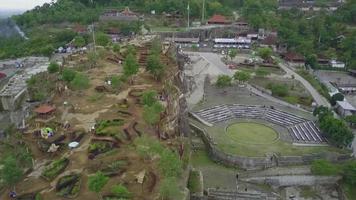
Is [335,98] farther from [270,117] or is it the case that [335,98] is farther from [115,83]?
[115,83]

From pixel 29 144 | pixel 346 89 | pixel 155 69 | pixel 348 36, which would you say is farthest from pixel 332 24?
pixel 29 144

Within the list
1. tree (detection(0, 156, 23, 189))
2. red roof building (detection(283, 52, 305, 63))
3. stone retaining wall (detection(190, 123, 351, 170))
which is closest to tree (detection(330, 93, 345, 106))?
stone retaining wall (detection(190, 123, 351, 170))

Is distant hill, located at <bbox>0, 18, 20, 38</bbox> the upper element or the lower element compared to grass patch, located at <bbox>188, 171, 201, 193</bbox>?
upper

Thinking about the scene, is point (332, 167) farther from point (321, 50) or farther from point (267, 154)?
point (321, 50)

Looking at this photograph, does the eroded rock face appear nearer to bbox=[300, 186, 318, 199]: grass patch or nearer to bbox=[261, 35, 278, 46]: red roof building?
bbox=[300, 186, 318, 199]: grass patch

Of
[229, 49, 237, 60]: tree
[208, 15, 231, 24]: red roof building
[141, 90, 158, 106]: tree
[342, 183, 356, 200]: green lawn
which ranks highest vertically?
[208, 15, 231, 24]: red roof building

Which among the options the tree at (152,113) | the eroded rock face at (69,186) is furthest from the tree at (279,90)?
the eroded rock face at (69,186)

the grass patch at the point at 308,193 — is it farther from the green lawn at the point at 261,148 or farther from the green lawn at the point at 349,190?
the green lawn at the point at 261,148
